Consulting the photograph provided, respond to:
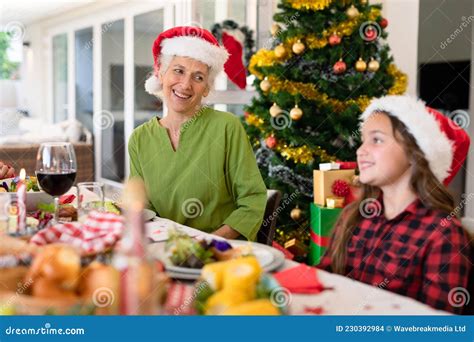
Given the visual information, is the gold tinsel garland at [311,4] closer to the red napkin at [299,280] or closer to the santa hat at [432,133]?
the santa hat at [432,133]

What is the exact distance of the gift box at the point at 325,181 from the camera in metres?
1.59

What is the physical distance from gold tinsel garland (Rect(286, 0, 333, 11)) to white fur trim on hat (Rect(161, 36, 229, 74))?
0.84m

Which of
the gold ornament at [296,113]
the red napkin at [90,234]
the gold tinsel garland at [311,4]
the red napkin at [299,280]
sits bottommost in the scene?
the red napkin at [299,280]

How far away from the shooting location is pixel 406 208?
3.42ft

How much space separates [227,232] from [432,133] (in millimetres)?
619

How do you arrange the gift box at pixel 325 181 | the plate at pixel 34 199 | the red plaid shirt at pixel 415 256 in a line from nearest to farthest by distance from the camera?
the red plaid shirt at pixel 415 256, the plate at pixel 34 199, the gift box at pixel 325 181

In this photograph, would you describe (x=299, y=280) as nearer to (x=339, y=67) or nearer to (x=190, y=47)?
(x=190, y=47)

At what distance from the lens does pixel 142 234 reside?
562 mm

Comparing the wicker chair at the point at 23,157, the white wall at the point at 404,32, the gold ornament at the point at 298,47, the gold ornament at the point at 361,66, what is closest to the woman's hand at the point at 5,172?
the gold ornament at the point at 298,47

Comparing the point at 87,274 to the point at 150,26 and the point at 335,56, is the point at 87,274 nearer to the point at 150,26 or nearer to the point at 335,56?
the point at 335,56

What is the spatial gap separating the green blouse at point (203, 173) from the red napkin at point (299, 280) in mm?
635

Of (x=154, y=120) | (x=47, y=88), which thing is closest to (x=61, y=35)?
(x=47, y=88)

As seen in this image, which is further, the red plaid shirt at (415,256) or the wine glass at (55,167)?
the wine glass at (55,167)

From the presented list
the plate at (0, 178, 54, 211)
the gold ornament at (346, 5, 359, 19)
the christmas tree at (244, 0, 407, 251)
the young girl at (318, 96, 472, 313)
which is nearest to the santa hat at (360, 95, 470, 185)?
the young girl at (318, 96, 472, 313)
